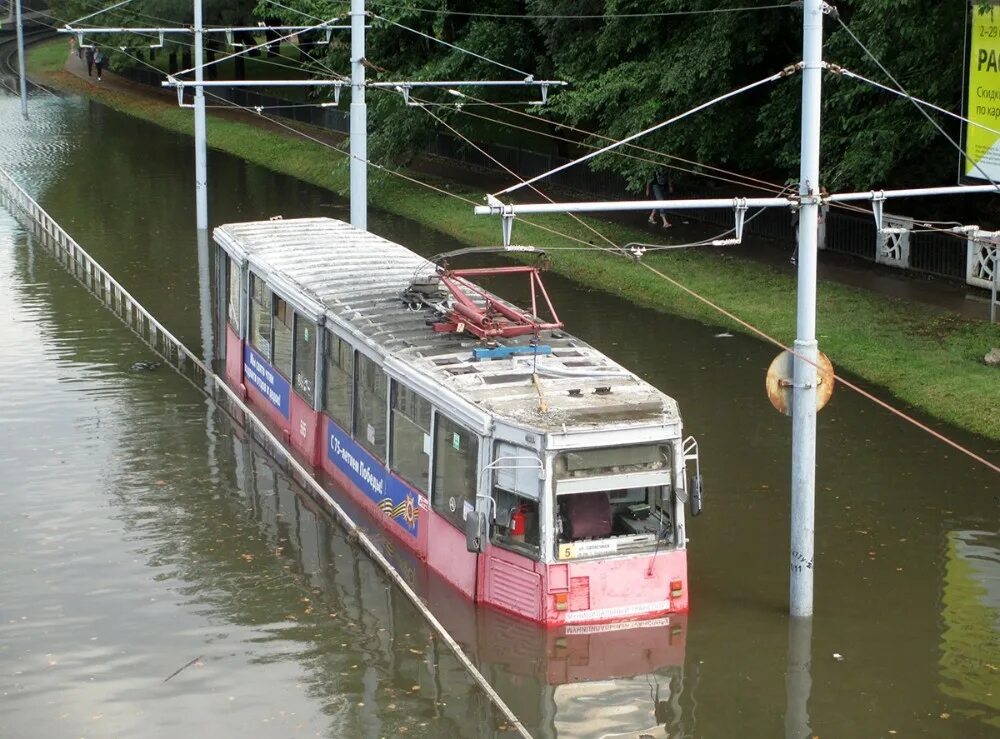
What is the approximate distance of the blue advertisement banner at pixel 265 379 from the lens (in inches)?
864

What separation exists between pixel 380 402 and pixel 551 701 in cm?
500

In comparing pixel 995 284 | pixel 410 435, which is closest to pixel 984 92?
pixel 995 284

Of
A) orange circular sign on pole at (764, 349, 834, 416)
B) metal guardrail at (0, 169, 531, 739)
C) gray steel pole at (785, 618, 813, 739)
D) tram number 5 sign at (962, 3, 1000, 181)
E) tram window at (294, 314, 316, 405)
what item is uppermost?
tram number 5 sign at (962, 3, 1000, 181)

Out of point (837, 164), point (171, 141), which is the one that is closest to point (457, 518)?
point (837, 164)

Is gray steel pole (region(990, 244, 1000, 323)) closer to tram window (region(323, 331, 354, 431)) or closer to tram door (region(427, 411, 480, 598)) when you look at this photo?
tram window (region(323, 331, 354, 431))

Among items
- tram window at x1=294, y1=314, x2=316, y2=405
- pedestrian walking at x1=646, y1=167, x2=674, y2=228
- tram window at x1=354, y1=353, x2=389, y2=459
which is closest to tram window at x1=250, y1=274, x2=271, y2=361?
tram window at x1=294, y1=314, x2=316, y2=405

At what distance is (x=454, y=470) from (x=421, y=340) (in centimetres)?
240

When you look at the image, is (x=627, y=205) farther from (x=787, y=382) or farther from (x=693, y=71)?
(x=693, y=71)

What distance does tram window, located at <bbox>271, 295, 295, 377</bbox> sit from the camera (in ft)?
70.0

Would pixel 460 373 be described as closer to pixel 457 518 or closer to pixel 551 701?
pixel 457 518

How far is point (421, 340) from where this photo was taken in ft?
57.4

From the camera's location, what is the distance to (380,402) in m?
17.7

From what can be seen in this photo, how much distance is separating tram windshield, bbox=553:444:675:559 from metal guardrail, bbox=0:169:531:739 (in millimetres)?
1559

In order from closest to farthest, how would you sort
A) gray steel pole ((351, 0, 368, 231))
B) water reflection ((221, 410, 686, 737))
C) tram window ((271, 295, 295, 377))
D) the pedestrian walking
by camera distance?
water reflection ((221, 410, 686, 737)), tram window ((271, 295, 295, 377)), gray steel pole ((351, 0, 368, 231)), the pedestrian walking
